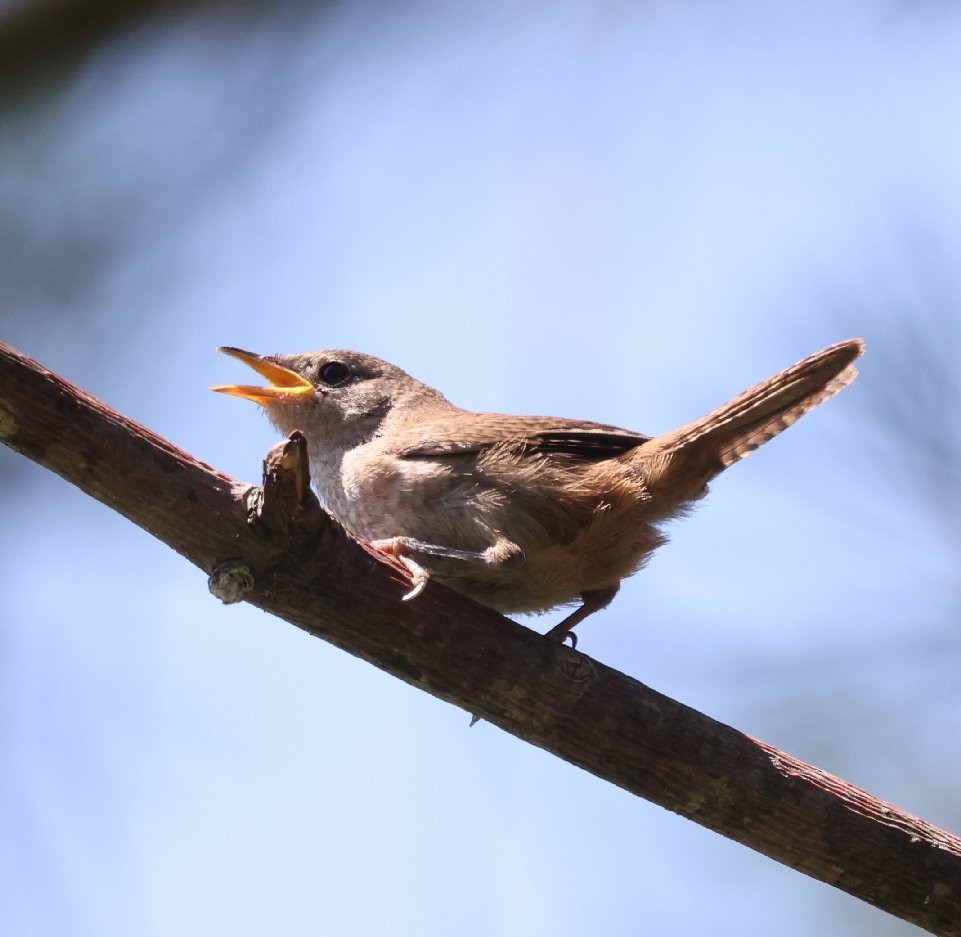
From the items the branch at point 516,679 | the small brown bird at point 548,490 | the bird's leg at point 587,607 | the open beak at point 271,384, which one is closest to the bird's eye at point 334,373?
the open beak at point 271,384

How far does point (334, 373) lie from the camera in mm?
4738

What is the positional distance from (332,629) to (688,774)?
1052 mm

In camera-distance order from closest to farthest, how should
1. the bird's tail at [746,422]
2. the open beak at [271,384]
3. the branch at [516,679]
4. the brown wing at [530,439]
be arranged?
the branch at [516,679] → the bird's tail at [746,422] → the brown wing at [530,439] → the open beak at [271,384]

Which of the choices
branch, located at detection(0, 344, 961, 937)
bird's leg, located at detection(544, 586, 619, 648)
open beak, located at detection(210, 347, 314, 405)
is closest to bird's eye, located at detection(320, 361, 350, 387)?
open beak, located at detection(210, 347, 314, 405)

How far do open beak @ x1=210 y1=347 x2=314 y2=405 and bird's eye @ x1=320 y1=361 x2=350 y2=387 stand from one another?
79mm

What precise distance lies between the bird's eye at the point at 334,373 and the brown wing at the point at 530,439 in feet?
3.12

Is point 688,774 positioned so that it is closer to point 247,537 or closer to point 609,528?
point 609,528

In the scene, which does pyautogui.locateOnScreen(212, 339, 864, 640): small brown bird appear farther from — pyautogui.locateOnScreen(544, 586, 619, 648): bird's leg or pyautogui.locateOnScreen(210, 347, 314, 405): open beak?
pyautogui.locateOnScreen(210, 347, 314, 405): open beak

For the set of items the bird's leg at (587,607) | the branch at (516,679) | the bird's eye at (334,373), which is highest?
the bird's eye at (334,373)

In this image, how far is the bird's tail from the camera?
11.3 feet

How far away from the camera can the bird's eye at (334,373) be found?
185 inches

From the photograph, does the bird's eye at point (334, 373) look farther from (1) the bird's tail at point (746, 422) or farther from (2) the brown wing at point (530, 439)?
(1) the bird's tail at point (746, 422)

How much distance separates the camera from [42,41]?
3.10m

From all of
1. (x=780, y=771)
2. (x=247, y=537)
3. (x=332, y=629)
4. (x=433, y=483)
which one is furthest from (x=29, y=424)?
(x=780, y=771)
